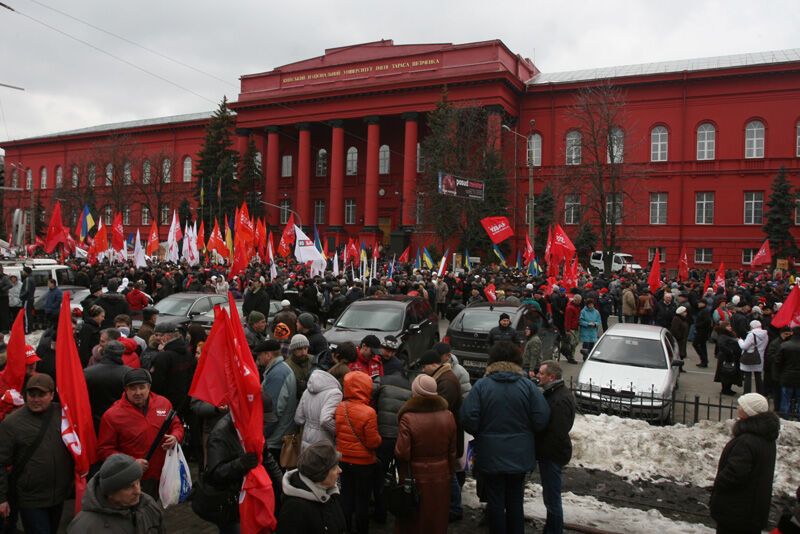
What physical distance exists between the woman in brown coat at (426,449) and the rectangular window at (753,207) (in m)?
45.3

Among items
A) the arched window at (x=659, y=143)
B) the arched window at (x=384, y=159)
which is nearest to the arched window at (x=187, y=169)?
the arched window at (x=384, y=159)

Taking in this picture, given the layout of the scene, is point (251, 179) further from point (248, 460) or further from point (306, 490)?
point (306, 490)

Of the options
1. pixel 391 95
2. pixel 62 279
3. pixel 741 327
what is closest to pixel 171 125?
pixel 391 95

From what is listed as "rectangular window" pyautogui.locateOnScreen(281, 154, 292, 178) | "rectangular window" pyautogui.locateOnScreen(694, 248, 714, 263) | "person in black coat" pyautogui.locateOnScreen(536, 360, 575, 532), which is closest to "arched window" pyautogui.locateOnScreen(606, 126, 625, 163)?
"rectangular window" pyautogui.locateOnScreen(694, 248, 714, 263)

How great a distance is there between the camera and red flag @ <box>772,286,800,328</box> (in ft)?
35.9

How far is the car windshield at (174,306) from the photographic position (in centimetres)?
1520

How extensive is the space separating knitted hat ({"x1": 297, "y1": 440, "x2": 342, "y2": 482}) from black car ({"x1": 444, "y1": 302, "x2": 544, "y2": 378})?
30.6ft

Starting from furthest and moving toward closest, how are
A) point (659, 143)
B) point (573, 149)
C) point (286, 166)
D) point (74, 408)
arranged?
point (286, 166)
point (659, 143)
point (573, 149)
point (74, 408)

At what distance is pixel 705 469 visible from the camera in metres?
7.79

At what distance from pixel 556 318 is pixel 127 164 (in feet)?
197

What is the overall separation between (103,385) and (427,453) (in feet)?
10.4

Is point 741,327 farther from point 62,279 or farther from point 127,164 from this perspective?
point 127,164

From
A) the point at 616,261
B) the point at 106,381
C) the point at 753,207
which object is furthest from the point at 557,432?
the point at 753,207

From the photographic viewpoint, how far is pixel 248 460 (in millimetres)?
4488
